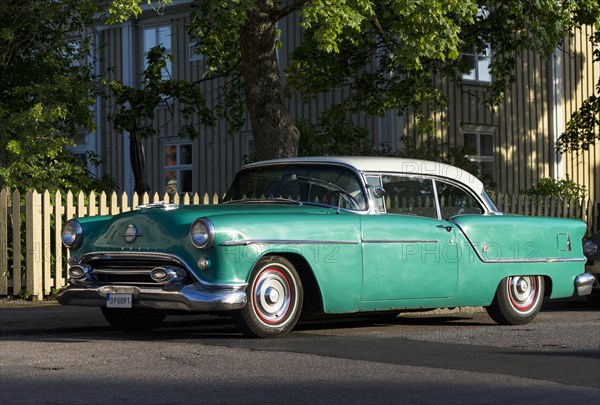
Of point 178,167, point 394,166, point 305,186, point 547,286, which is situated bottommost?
point 547,286

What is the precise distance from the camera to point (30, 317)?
11.8 metres

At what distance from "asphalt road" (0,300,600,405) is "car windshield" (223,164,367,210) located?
46.5 inches

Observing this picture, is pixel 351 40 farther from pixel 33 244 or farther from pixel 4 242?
pixel 4 242

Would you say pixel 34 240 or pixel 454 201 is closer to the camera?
pixel 454 201

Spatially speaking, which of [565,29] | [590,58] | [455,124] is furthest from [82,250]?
[590,58]

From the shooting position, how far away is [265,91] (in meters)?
15.7

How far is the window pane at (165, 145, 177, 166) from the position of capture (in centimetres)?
2829

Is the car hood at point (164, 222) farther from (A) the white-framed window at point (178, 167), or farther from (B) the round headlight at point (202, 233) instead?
(A) the white-framed window at point (178, 167)

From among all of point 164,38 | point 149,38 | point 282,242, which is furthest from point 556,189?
point 282,242

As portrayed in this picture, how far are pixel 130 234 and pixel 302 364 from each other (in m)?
2.33

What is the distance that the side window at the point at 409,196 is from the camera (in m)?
10.9

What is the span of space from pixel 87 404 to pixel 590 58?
23833 mm

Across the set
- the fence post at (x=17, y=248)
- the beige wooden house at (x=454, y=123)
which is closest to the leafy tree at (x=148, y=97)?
the fence post at (x=17, y=248)

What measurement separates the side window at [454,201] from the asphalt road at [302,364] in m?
1.12
